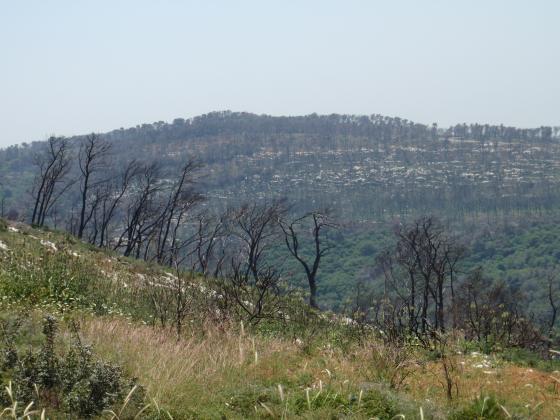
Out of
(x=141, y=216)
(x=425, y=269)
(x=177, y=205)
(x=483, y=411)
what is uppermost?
(x=483, y=411)

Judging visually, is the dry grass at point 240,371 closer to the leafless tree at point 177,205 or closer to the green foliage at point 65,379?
the green foliage at point 65,379

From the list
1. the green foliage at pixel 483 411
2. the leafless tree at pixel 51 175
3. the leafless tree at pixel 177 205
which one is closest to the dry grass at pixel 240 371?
the green foliage at pixel 483 411

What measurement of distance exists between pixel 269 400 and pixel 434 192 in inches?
6422

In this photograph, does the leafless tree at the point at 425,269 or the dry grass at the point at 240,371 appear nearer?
the dry grass at the point at 240,371

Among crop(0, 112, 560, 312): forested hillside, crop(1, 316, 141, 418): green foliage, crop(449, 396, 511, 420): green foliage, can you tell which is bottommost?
crop(0, 112, 560, 312): forested hillside

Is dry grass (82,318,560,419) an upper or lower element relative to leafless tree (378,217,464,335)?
upper

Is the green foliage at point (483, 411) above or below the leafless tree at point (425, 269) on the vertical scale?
above

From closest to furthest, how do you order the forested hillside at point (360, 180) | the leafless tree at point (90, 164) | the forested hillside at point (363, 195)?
the leafless tree at point (90, 164), the forested hillside at point (363, 195), the forested hillside at point (360, 180)

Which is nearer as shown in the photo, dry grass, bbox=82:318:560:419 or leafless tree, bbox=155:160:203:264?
dry grass, bbox=82:318:560:419

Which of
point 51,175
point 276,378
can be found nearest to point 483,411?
Answer: point 276,378

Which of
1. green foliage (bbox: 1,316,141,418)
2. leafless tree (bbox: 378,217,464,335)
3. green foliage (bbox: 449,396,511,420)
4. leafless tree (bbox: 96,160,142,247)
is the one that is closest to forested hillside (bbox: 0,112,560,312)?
leafless tree (bbox: 96,160,142,247)

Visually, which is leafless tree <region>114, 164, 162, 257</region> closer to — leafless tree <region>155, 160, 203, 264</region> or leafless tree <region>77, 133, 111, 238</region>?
leafless tree <region>155, 160, 203, 264</region>

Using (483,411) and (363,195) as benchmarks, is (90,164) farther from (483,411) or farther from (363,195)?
(363,195)

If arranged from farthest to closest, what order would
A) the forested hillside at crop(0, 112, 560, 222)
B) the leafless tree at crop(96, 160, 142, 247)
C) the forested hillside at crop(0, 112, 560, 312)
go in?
the forested hillside at crop(0, 112, 560, 222) < the forested hillside at crop(0, 112, 560, 312) < the leafless tree at crop(96, 160, 142, 247)
